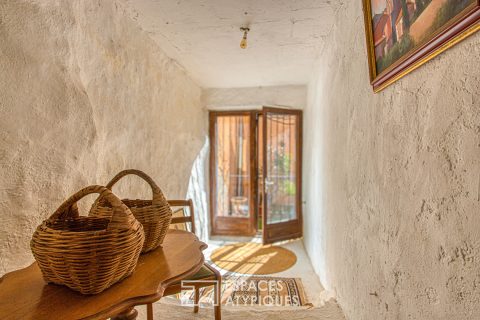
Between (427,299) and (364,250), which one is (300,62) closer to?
(364,250)

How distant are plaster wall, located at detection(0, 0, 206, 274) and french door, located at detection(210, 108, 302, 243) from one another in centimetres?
189

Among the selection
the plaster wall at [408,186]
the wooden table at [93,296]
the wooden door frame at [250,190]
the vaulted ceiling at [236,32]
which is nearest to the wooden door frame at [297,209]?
Answer: the wooden door frame at [250,190]

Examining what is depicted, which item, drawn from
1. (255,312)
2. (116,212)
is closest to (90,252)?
(116,212)

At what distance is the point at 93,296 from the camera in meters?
0.75

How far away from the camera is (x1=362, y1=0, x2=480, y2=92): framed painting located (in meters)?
0.63

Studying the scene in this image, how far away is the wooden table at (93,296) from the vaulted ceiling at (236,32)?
4.97 ft

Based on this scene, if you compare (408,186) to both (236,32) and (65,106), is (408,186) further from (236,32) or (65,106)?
(236,32)

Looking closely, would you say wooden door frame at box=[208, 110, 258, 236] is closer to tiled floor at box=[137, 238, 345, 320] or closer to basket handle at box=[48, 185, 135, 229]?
tiled floor at box=[137, 238, 345, 320]

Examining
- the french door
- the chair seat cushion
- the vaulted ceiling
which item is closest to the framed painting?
the vaulted ceiling

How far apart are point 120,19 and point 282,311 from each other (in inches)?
81.3

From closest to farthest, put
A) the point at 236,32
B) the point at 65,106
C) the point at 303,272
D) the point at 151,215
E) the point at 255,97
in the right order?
the point at 151,215, the point at 65,106, the point at 236,32, the point at 303,272, the point at 255,97

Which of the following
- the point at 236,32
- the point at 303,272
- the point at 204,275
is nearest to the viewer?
the point at 204,275

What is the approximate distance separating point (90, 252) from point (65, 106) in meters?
0.91

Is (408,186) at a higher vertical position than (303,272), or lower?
higher
